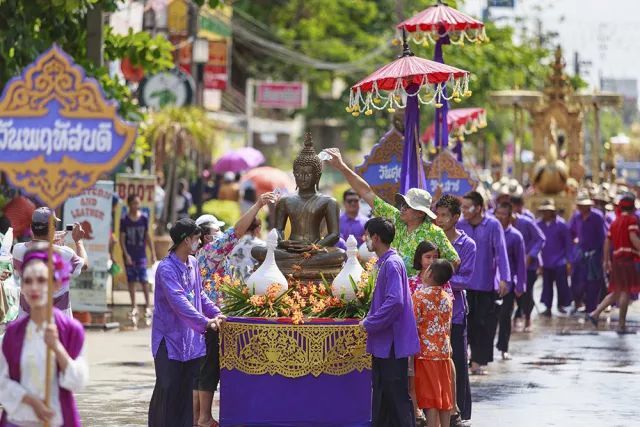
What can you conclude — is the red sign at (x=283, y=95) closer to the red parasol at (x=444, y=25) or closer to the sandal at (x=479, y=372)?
Result: the red parasol at (x=444, y=25)

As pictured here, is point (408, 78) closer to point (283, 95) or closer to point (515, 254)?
point (515, 254)

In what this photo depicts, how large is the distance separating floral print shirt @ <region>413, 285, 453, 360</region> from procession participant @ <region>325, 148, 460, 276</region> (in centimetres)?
79

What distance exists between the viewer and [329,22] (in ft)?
163

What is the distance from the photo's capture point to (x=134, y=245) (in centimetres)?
2056

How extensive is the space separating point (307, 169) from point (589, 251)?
11.5 m

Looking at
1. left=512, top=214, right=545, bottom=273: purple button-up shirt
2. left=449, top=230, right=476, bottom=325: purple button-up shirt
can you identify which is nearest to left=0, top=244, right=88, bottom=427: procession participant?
left=449, top=230, right=476, bottom=325: purple button-up shirt

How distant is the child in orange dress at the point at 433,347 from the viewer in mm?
11227

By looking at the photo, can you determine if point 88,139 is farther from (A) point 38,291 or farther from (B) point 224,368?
(B) point 224,368

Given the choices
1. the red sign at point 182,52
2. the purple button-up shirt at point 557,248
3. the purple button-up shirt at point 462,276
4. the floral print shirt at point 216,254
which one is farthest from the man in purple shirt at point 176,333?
the red sign at point 182,52

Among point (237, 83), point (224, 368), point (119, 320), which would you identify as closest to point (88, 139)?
point (224, 368)

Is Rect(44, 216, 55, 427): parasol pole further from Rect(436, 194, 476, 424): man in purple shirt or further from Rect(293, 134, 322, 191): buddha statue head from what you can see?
Rect(436, 194, 476, 424): man in purple shirt

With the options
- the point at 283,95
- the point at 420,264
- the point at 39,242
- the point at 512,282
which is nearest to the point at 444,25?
the point at 512,282

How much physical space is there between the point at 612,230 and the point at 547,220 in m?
3.11

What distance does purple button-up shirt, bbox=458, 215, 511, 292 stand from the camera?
14984 mm
